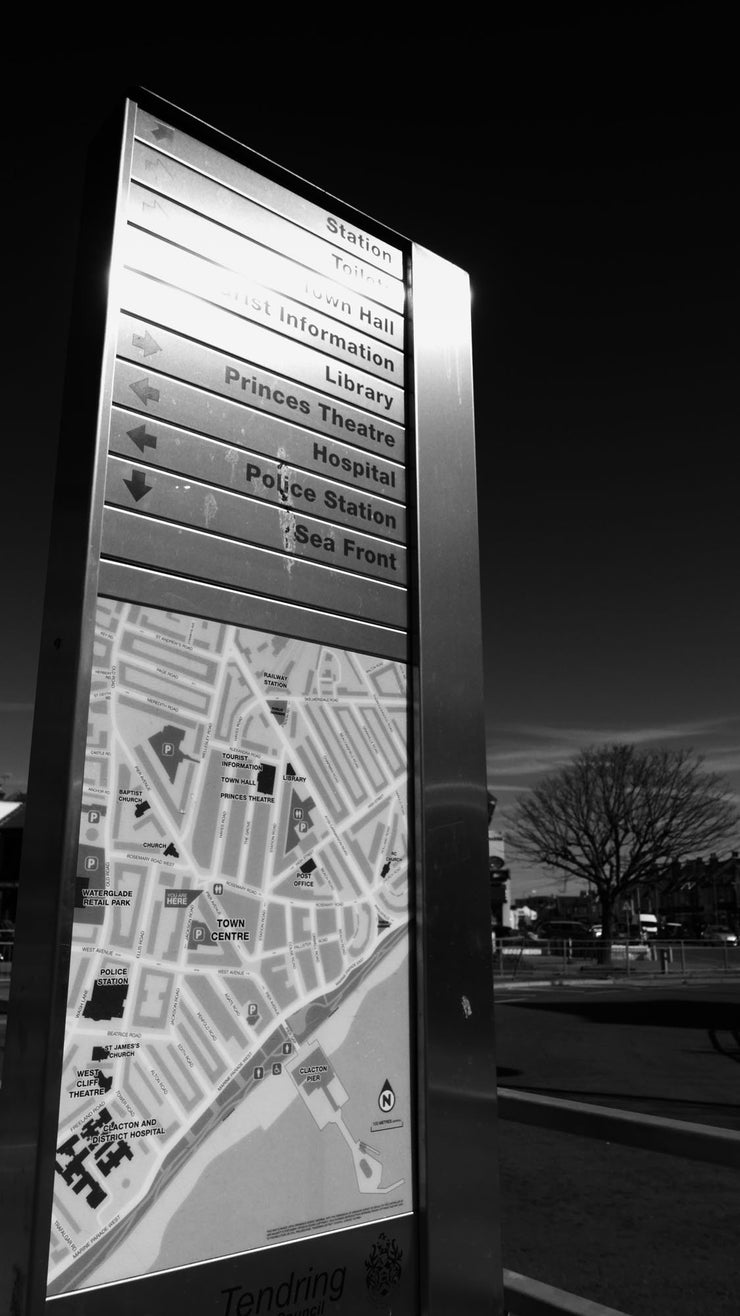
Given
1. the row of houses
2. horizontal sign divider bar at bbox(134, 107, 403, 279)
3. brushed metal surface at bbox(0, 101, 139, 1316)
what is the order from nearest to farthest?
brushed metal surface at bbox(0, 101, 139, 1316)
horizontal sign divider bar at bbox(134, 107, 403, 279)
the row of houses

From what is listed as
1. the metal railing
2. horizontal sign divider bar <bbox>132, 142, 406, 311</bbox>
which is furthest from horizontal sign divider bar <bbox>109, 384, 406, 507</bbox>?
the metal railing

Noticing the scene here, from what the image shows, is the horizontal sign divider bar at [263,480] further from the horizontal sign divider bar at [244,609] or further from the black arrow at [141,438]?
the horizontal sign divider bar at [244,609]

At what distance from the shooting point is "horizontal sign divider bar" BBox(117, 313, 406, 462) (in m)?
2.51

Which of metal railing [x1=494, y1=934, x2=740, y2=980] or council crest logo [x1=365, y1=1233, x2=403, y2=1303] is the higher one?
council crest logo [x1=365, y1=1233, x2=403, y2=1303]

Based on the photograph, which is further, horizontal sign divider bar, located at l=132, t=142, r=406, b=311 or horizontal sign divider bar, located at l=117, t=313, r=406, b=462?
horizontal sign divider bar, located at l=132, t=142, r=406, b=311

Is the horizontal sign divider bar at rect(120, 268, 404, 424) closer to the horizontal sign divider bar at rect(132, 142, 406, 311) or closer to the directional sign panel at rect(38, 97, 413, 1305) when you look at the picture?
the directional sign panel at rect(38, 97, 413, 1305)

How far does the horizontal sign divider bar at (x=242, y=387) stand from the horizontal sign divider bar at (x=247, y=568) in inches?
13.5

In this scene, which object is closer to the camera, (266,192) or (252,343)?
(252,343)

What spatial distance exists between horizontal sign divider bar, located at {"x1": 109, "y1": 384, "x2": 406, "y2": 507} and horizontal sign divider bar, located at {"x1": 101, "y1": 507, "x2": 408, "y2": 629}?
0.20 m

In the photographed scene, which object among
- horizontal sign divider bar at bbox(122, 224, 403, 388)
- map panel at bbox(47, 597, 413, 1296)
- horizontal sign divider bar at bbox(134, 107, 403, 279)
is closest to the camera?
map panel at bbox(47, 597, 413, 1296)

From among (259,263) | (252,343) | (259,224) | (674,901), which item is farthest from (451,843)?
(674,901)

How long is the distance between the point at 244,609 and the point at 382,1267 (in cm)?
178

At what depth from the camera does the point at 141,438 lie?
2471mm

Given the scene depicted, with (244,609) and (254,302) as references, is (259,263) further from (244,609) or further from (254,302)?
(244,609)
